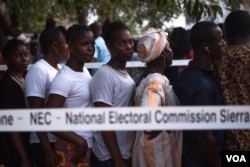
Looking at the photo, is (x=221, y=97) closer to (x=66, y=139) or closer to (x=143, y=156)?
(x=143, y=156)

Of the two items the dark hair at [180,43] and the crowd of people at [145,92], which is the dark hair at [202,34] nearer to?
the crowd of people at [145,92]

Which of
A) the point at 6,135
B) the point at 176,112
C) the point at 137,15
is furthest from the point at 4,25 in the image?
the point at 176,112

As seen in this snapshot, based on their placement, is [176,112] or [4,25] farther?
[4,25]

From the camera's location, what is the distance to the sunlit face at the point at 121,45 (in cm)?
495

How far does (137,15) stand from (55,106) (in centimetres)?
1086

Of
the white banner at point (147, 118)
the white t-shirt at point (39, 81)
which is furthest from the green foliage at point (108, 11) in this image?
the white banner at point (147, 118)

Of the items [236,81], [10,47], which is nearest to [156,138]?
[236,81]

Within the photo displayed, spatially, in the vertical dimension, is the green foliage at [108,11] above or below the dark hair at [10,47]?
below

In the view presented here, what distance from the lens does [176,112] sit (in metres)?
4.02

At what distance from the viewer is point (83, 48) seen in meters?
5.03

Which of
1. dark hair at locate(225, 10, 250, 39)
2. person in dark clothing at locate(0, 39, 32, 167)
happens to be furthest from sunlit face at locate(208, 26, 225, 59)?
person in dark clothing at locate(0, 39, 32, 167)

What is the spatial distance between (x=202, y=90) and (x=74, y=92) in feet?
2.87

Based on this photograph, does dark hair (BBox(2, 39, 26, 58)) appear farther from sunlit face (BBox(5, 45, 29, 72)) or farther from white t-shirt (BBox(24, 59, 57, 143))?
white t-shirt (BBox(24, 59, 57, 143))

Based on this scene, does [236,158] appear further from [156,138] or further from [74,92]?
[74,92]
